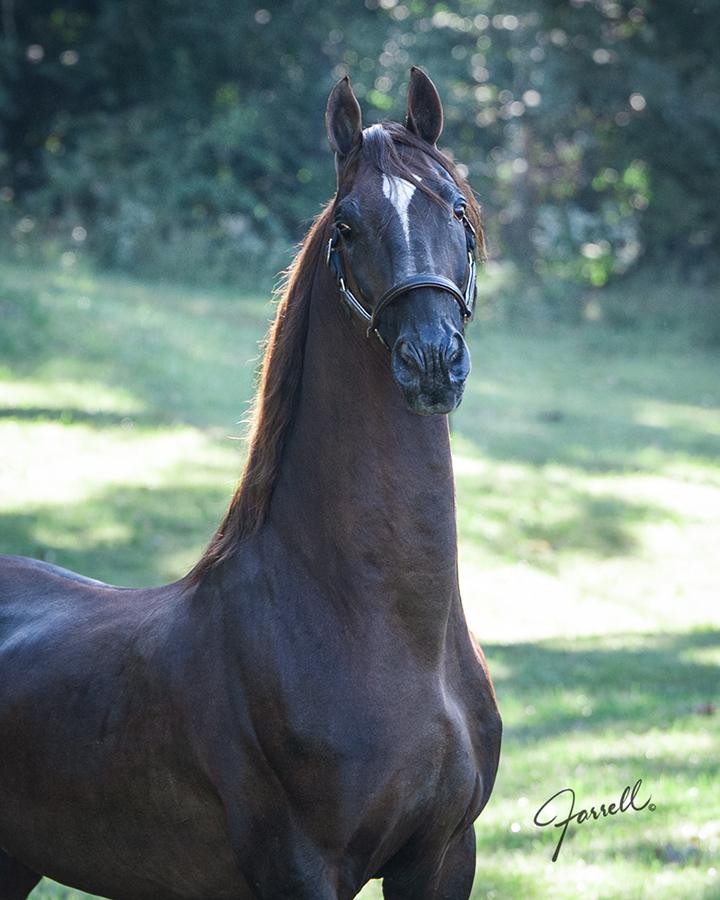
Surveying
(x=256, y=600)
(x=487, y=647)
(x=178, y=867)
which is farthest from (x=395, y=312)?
(x=487, y=647)

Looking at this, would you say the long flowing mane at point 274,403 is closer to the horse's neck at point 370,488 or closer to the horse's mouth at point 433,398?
the horse's neck at point 370,488

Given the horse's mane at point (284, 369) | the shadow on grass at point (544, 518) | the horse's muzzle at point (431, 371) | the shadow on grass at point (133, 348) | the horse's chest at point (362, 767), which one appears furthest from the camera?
the shadow on grass at point (133, 348)

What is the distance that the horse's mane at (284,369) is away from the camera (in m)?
2.70

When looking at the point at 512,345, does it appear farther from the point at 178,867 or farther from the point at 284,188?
the point at 178,867

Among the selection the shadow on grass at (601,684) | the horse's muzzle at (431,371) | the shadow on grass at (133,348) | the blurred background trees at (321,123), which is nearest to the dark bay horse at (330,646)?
the horse's muzzle at (431,371)

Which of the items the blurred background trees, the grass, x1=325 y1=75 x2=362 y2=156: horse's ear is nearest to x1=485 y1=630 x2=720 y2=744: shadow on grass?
the grass

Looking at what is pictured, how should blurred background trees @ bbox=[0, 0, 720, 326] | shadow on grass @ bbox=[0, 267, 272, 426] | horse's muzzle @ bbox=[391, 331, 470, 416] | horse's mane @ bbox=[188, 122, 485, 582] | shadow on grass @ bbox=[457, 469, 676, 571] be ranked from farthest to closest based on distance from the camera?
blurred background trees @ bbox=[0, 0, 720, 326], shadow on grass @ bbox=[0, 267, 272, 426], shadow on grass @ bbox=[457, 469, 676, 571], horse's mane @ bbox=[188, 122, 485, 582], horse's muzzle @ bbox=[391, 331, 470, 416]

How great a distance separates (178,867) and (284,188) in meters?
22.1

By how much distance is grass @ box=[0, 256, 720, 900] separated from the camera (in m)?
4.89

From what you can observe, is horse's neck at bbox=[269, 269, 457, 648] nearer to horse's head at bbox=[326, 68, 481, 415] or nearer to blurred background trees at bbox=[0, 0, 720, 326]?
horse's head at bbox=[326, 68, 481, 415]

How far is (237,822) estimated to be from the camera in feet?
8.39

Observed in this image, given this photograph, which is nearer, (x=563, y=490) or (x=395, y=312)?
(x=395, y=312)

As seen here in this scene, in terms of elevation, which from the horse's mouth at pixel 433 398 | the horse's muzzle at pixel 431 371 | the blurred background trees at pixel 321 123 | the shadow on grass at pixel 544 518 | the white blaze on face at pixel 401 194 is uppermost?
the blurred background trees at pixel 321 123

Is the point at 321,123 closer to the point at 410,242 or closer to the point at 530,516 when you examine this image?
the point at 530,516
